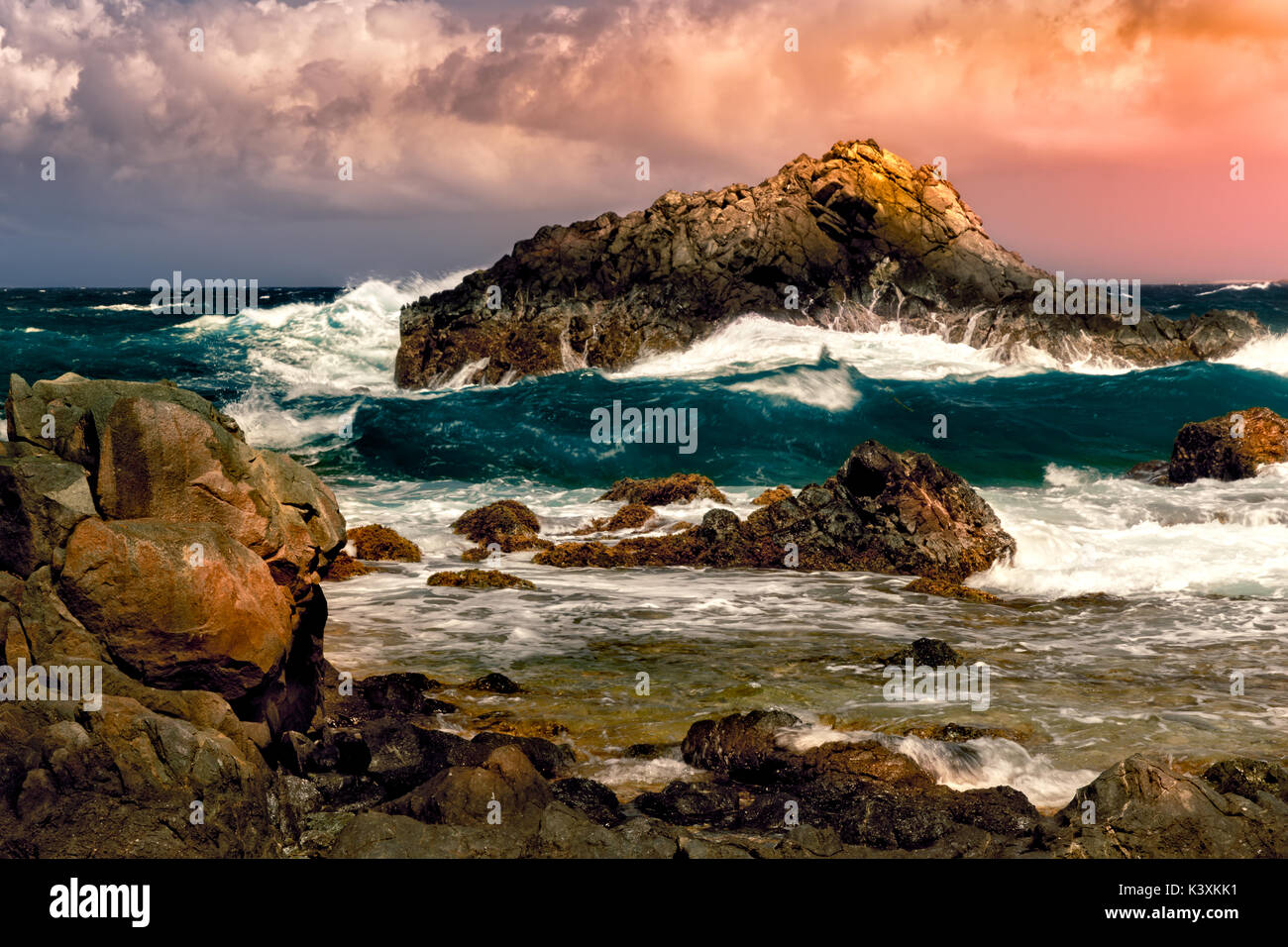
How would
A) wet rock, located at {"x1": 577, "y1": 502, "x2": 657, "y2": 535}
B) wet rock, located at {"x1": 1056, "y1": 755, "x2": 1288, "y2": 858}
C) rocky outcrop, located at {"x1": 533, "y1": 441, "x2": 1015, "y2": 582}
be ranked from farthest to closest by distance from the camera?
wet rock, located at {"x1": 577, "y1": 502, "x2": 657, "y2": 535}, rocky outcrop, located at {"x1": 533, "y1": 441, "x2": 1015, "y2": 582}, wet rock, located at {"x1": 1056, "y1": 755, "x2": 1288, "y2": 858}

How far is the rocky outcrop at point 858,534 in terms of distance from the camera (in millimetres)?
14383

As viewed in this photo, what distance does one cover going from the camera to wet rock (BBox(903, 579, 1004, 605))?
12.8 m

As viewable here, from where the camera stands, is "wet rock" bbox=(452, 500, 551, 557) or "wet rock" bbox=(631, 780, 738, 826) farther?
"wet rock" bbox=(452, 500, 551, 557)

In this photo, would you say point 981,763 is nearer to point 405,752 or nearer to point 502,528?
point 405,752

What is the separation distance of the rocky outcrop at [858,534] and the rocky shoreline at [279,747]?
21.6ft

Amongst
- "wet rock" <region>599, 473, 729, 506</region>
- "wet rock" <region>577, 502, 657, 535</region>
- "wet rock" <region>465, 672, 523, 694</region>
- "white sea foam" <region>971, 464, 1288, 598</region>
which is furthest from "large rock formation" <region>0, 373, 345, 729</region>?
"wet rock" <region>599, 473, 729, 506</region>

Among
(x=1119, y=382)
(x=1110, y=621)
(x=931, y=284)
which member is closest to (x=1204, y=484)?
(x=1110, y=621)

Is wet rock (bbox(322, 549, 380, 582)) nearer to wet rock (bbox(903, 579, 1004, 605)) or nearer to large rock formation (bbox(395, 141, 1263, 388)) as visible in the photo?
wet rock (bbox(903, 579, 1004, 605))

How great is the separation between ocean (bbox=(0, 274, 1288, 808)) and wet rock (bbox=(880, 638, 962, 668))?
1.21 feet

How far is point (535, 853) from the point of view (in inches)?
203

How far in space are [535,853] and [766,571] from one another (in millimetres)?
9593

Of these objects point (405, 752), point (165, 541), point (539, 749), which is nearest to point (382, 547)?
point (405, 752)

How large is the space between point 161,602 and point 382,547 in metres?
9.59

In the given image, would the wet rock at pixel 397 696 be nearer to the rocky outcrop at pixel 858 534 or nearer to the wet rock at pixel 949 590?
the rocky outcrop at pixel 858 534
